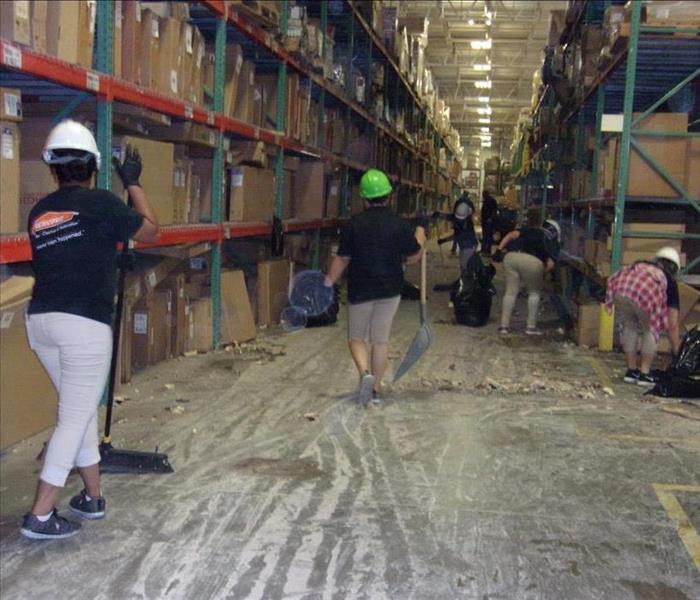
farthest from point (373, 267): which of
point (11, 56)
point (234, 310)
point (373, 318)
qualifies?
point (11, 56)

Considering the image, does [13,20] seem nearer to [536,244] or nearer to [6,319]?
[6,319]

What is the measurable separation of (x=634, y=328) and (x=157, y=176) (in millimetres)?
4156

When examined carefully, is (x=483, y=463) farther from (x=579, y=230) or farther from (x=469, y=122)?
(x=469, y=122)

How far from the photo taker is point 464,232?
11125 millimetres

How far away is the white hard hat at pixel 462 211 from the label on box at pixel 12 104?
8031mm

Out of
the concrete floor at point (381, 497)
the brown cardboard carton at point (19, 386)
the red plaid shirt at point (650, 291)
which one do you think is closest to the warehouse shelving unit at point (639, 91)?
the red plaid shirt at point (650, 291)

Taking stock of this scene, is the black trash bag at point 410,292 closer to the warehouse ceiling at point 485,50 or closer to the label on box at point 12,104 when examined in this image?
the label on box at point 12,104

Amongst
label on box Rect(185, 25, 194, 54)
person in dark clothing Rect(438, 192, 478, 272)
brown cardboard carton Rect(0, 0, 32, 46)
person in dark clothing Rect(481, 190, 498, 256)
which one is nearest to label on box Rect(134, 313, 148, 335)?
label on box Rect(185, 25, 194, 54)

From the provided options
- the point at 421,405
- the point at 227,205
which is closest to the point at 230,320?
the point at 227,205

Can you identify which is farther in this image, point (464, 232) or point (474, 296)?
point (464, 232)

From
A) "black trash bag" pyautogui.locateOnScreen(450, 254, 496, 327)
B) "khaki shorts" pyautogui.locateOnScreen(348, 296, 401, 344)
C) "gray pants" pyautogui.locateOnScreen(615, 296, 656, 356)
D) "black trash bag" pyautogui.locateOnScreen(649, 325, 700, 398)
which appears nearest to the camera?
"khaki shorts" pyautogui.locateOnScreen(348, 296, 401, 344)

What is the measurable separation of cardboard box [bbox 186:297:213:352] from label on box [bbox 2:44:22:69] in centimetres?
356

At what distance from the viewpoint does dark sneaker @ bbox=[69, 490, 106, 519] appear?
3.56 metres

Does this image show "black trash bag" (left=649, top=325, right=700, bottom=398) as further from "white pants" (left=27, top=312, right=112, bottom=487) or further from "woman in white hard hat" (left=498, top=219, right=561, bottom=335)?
"white pants" (left=27, top=312, right=112, bottom=487)
